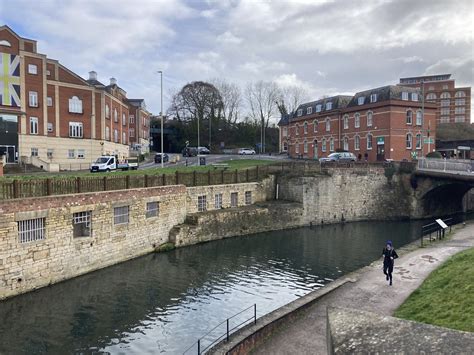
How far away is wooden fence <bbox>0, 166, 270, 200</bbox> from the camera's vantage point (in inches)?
757

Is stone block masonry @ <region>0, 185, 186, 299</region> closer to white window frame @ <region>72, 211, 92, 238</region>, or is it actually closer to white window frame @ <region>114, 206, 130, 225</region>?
white window frame @ <region>114, 206, 130, 225</region>

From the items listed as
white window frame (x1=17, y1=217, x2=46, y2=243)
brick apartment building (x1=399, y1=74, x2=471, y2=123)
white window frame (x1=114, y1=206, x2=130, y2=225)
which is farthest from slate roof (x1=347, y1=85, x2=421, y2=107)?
brick apartment building (x1=399, y1=74, x2=471, y2=123)

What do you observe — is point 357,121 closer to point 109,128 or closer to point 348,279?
point 109,128

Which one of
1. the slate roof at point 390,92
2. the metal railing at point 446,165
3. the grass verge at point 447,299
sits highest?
the slate roof at point 390,92

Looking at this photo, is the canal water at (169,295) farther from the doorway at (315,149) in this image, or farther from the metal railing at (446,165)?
the doorway at (315,149)

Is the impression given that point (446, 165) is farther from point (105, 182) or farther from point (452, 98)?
point (452, 98)

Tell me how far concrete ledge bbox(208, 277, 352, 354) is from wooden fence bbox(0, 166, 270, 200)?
1309 centimetres

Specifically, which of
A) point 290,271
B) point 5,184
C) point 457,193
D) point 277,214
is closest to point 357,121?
point 457,193

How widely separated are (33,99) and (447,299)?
Answer: 44482 millimetres

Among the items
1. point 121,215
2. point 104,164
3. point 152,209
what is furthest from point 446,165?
point 104,164

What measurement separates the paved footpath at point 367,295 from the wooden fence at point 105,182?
550 inches

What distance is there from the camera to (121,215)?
24.4m

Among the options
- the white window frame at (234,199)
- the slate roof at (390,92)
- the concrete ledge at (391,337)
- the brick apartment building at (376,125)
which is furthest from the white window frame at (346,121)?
the concrete ledge at (391,337)

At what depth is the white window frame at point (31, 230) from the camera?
1838cm
